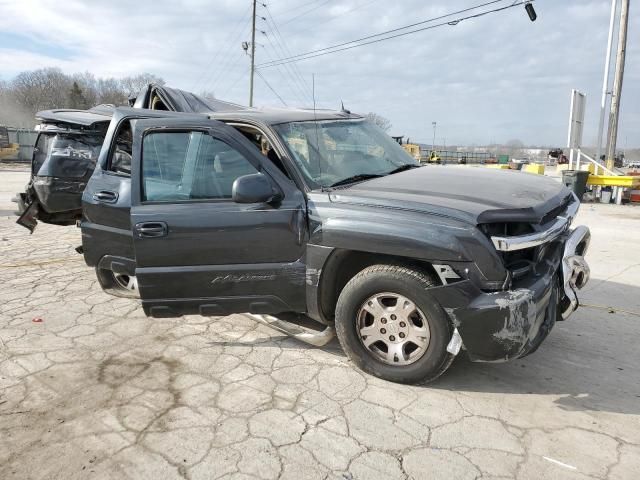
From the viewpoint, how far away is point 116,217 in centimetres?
406

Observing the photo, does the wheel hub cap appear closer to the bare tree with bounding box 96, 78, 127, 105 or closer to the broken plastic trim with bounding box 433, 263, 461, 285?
the broken plastic trim with bounding box 433, 263, 461, 285

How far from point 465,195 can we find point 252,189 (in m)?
1.39

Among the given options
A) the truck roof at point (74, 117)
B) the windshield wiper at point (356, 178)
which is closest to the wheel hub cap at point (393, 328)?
the windshield wiper at point (356, 178)

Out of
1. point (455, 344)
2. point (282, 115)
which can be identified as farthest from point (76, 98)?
point (455, 344)

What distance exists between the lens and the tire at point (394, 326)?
10.1 feet

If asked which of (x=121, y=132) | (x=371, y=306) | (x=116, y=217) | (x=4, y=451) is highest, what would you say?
(x=121, y=132)

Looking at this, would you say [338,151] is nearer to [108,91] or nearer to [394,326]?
[394,326]

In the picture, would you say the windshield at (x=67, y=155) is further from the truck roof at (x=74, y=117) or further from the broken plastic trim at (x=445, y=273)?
the broken plastic trim at (x=445, y=273)

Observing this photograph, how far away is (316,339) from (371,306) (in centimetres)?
64

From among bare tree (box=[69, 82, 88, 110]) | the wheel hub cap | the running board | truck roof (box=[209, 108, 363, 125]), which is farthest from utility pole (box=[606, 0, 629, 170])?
bare tree (box=[69, 82, 88, 110])

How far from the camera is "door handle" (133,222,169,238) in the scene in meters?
3.60

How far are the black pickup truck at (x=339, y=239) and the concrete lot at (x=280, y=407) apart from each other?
36 cm

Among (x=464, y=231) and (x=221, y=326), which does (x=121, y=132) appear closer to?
(x=221, y=326)

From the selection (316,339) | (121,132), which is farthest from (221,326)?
(121,132)
